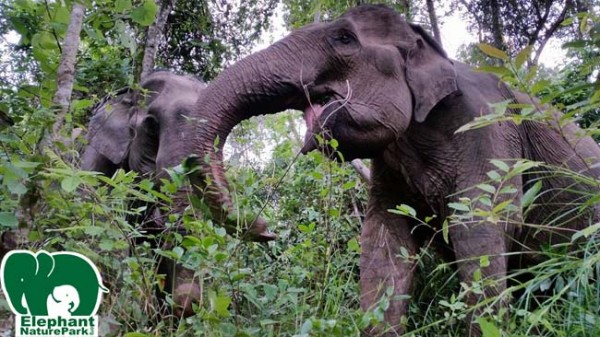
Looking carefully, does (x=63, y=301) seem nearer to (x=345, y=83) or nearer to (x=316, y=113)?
(x=316, y=113)

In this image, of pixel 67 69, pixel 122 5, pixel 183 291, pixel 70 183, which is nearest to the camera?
pixel 70 183

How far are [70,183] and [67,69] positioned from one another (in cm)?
68

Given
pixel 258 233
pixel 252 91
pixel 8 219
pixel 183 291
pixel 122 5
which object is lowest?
pixel 183 291

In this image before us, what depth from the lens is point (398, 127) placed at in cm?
332

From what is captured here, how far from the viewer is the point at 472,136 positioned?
3418mm

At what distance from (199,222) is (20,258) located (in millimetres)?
572

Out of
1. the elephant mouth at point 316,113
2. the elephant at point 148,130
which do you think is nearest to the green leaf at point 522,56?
the elephant mouth at point 316,113

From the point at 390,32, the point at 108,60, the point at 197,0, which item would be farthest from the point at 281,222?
the point at 197,0

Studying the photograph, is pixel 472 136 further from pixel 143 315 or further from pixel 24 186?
pixel 24 186

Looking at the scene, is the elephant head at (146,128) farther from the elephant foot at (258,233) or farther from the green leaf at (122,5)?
the green leaf at (122,5)

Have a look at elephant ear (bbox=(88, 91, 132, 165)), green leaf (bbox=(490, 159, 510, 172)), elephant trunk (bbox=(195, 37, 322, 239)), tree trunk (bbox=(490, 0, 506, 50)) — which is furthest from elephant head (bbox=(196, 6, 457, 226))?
tree trunk (bbox=(490, 0, 506, 50))

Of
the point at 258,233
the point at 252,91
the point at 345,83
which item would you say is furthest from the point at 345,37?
the point at 258,233

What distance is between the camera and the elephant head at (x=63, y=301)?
216 centimetres

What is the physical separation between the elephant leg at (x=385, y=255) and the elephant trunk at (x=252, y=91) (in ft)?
3.01
